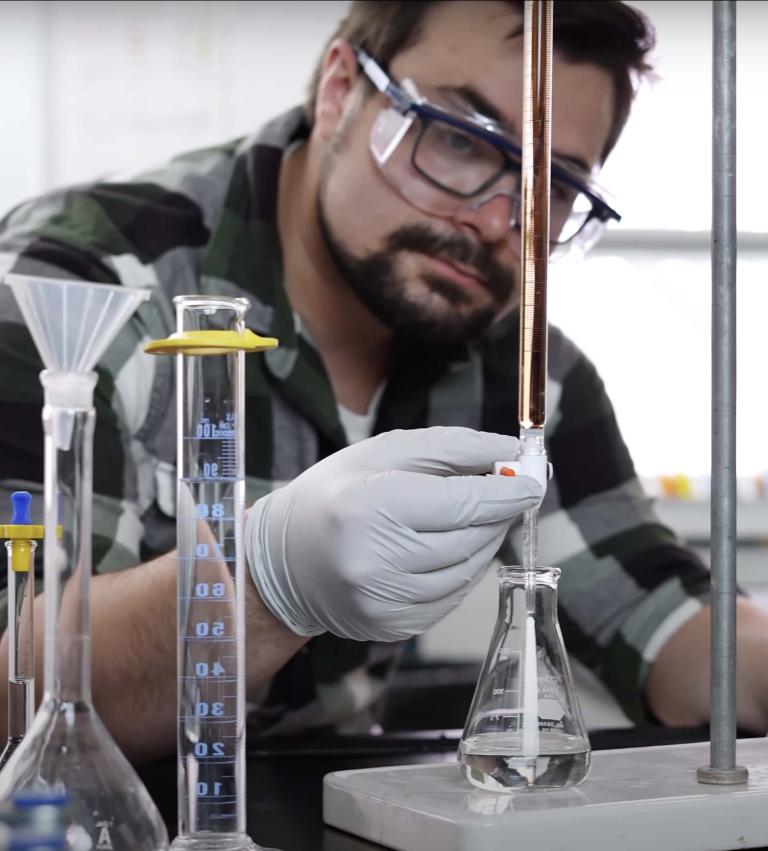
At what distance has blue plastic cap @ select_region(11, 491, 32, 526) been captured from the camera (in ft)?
3.02

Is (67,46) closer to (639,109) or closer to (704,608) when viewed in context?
(639,109)

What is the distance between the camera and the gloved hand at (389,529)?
1018mm

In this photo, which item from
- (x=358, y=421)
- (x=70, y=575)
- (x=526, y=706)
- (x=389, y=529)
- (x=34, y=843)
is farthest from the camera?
(x=358, y=421)

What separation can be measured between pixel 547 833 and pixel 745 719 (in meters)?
0.93

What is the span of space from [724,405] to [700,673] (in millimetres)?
1117

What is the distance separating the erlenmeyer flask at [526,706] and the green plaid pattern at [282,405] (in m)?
0.87

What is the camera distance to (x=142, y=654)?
1.44m

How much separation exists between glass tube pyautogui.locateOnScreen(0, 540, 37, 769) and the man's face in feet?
4.05

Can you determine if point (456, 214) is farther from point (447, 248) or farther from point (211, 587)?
point (211, 587)

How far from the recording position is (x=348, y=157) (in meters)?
2.09

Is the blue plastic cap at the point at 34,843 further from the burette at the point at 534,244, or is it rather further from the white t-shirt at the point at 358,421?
the white t-shirt at the point at 358,421

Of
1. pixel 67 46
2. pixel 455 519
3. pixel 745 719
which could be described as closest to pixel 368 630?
pixel 455 519

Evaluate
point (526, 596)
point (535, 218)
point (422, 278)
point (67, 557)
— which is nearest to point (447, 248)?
point (422, 278)

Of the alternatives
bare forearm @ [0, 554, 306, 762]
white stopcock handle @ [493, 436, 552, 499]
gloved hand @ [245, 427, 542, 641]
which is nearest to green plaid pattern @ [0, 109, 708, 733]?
bare forearm @ [0, 554, 306, 762]
